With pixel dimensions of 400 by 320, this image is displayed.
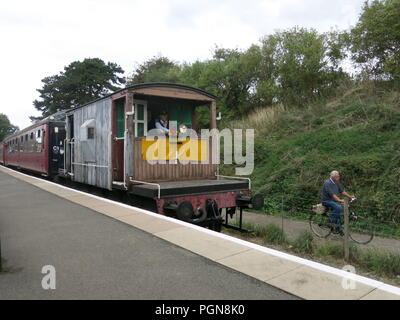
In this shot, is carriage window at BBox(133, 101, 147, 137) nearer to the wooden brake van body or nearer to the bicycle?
the wooden brake van body

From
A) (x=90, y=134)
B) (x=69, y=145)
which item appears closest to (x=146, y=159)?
(x=90, y=134)

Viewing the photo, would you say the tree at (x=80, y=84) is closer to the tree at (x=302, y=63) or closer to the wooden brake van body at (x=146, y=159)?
the tree at (x=302, y=63)

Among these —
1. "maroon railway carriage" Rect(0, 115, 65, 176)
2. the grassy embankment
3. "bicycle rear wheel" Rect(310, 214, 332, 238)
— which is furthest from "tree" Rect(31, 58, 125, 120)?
"bicycle rear wheel" Rect(310, 214, 332, 238)

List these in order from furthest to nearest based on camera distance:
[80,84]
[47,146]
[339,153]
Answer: [80,84], [47,146], [339,153]

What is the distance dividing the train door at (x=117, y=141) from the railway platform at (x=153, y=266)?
74.1 inches

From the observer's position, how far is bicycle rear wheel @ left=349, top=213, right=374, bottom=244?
7.75 m

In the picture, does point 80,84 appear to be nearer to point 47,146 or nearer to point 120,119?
point 47,146

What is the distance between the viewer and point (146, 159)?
7.39 meters

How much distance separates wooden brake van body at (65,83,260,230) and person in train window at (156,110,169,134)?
176 mm

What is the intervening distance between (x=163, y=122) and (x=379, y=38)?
11.5 meters
